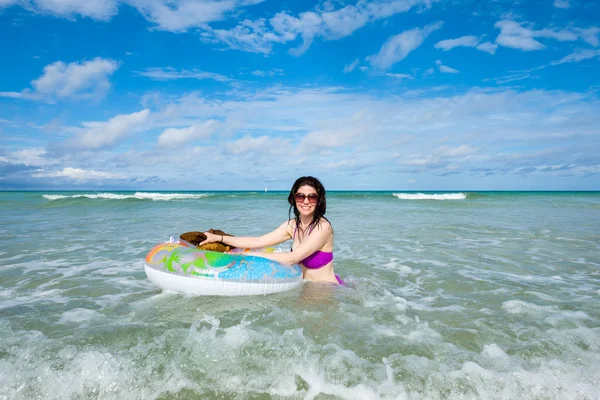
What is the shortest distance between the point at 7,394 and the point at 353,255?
225 inches

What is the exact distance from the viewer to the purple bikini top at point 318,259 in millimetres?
4629

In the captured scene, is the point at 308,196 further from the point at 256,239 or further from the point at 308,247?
the point at 256,239

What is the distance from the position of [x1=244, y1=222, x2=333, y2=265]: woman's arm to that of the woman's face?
247 mm

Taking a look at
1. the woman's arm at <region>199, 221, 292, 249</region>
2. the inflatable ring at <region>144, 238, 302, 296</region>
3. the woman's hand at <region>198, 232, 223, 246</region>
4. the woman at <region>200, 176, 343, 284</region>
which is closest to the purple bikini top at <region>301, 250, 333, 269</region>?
the woman at <region>200, 176, 343, 284</region>

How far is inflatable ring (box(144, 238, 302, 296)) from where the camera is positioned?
416 centimetres

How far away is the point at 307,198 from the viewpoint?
14.4 ft

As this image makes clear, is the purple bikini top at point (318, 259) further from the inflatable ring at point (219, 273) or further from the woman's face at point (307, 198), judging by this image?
the woman's face at point (307, 198)

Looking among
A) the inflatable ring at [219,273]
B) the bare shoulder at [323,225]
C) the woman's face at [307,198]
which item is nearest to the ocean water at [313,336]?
the inflatable ring at [219,273]

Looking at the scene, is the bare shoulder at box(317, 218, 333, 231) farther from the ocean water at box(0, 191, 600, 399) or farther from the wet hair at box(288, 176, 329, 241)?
the ocean water at box(0, 191, 600, 399)

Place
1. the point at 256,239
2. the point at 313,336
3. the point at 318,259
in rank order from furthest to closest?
the point at 256,239 < the point at 318,259 < the point at 313,336

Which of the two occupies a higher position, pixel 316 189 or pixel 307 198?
pixel 316 189

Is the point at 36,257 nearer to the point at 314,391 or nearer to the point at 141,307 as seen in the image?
the point at 141,307

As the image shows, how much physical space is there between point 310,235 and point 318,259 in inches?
17.4

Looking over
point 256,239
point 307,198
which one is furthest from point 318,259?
point 256,239
